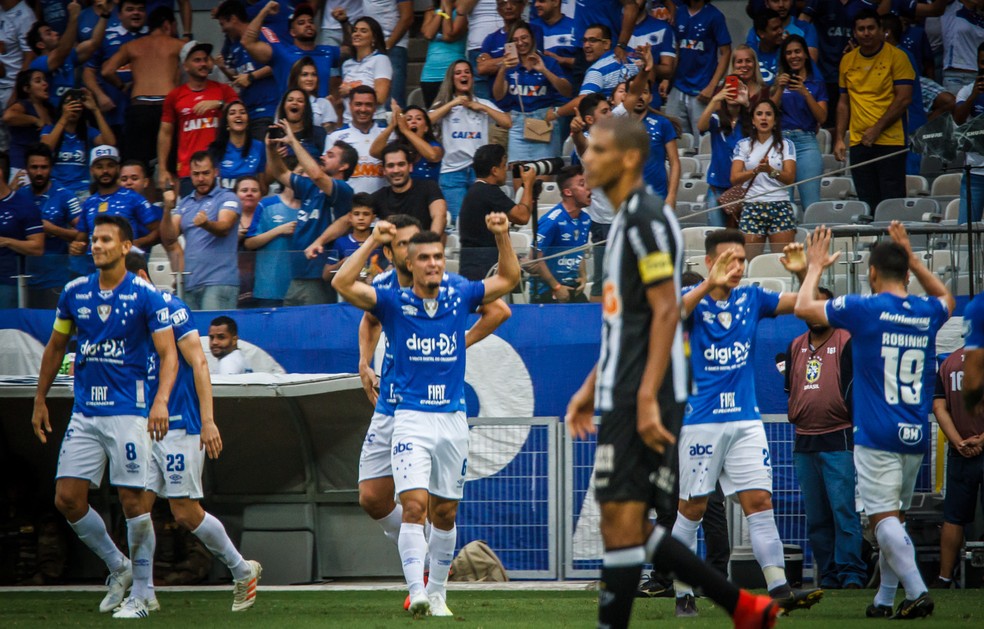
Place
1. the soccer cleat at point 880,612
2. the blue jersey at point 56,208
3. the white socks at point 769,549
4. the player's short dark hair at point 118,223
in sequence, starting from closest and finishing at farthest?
the soccer cleat at point 880,612 → the white socks at point 769,549 → the player's short dark hair at point 118,223 → the blue jersey at point 56,208

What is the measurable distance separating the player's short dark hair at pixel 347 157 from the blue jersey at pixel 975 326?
27.6 feet

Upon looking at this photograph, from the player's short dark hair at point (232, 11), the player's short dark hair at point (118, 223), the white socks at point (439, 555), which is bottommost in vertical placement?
the white socks at point (439, 555)

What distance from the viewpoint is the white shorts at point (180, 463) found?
8961mm

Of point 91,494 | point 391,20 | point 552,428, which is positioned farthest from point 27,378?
point 391,20

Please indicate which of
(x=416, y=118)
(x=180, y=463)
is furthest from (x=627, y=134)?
(x=416, y=118)

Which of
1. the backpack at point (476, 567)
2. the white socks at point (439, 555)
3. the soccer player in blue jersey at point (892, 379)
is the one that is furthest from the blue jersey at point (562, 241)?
the soccer player in blue jersey at point (892, 379)

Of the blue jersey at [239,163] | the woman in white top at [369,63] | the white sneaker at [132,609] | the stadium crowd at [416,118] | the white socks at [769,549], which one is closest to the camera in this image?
the white socks at [769,549]

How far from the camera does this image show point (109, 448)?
8648mm

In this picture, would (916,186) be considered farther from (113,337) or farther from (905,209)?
(113,337)

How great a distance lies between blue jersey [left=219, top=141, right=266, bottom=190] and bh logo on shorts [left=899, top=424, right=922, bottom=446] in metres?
8.78

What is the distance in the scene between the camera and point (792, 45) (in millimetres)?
14242

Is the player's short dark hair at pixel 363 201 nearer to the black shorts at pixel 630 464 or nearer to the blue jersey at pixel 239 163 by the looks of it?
the blue jersey at pixel 239 163

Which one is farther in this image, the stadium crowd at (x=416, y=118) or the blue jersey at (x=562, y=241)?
the stadium crowd at (x=416, y=118)

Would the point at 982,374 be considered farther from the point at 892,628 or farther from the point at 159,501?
the point at 159,501
